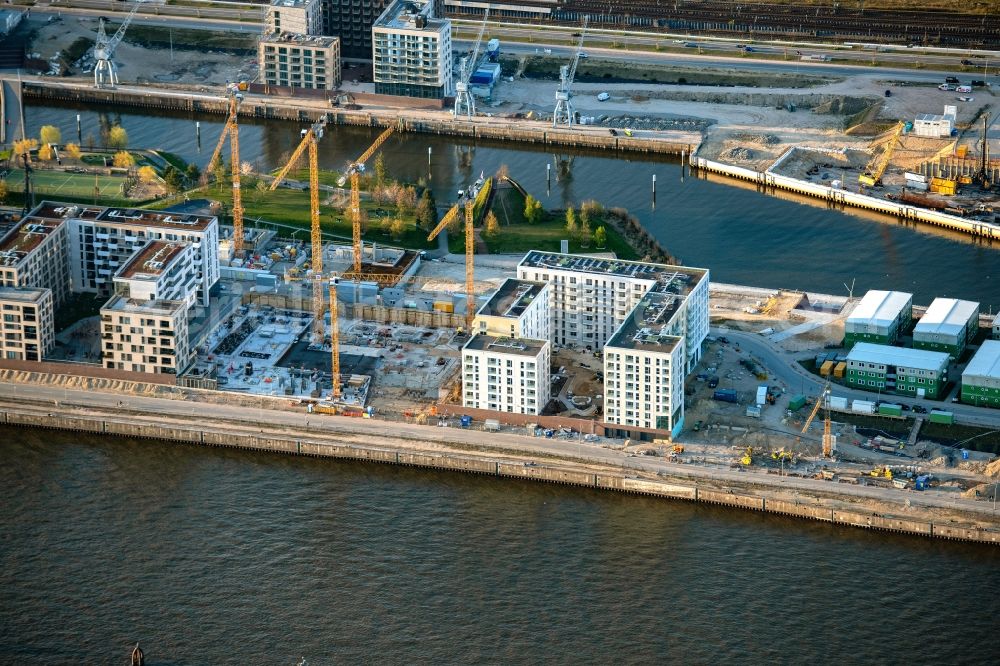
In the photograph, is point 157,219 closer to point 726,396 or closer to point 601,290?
point 601,290

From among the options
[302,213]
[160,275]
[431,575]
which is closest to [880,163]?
[302,213]

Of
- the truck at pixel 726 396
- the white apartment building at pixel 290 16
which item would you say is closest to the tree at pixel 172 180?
the white apartment building at pixel 290 16

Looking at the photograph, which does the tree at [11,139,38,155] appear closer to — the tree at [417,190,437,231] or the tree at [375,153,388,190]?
the tree at [375,153,388,190]

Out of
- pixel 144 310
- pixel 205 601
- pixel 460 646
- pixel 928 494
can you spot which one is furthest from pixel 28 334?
pixel 928 494

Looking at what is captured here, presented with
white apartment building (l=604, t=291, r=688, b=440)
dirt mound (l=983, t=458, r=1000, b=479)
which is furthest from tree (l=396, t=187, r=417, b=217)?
dirt mound (l=983, t=458, r=1000, b=479)

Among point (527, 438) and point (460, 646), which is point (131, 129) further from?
point (460, 646)
